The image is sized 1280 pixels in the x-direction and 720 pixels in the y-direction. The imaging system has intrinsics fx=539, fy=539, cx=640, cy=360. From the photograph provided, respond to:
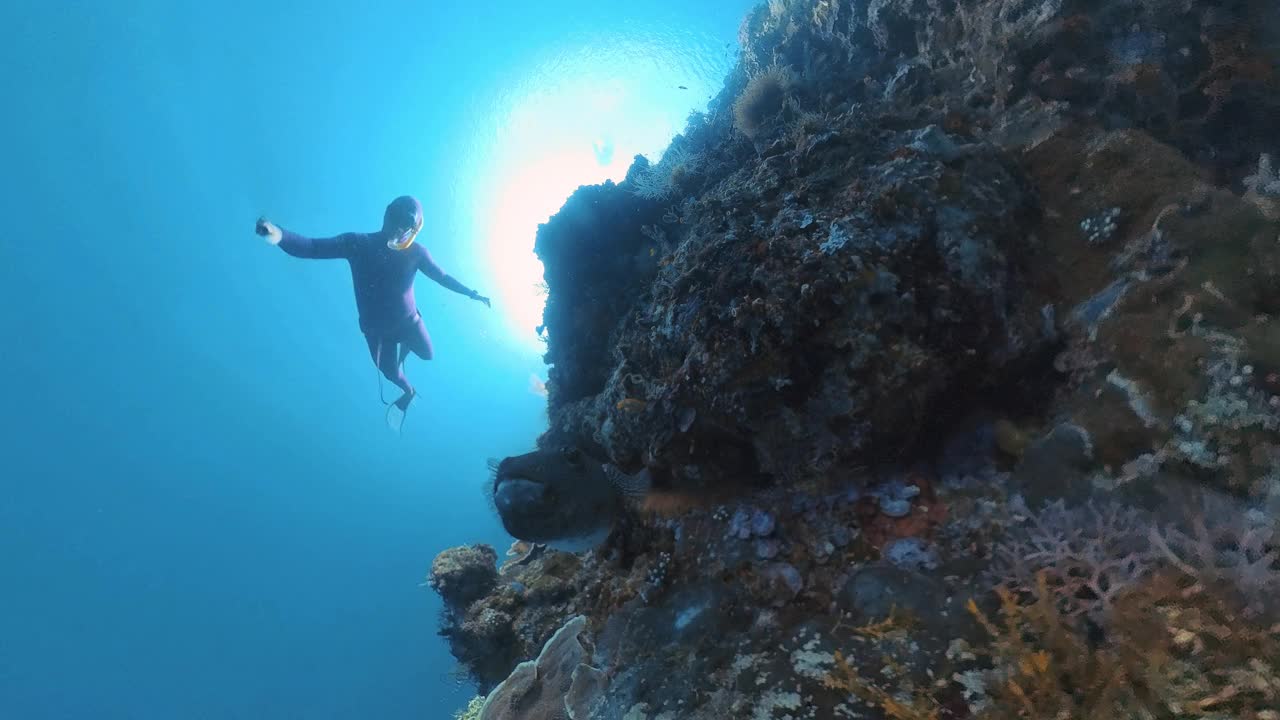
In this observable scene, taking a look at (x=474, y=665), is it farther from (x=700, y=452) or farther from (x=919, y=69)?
(x=919, y=69)

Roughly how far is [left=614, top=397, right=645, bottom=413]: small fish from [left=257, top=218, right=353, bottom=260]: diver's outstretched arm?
808cm

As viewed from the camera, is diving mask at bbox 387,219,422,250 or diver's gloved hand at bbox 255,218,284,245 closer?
diver's gloved hand at bbox 255,218,284,245

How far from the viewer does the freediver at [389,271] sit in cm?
1116

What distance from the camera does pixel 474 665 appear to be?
7293 mm

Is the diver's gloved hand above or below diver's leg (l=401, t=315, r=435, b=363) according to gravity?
below

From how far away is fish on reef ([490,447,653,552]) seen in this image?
5008 mm

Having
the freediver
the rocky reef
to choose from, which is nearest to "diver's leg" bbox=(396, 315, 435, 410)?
the freediver

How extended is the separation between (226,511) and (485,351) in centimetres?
4414

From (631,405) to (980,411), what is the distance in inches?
109

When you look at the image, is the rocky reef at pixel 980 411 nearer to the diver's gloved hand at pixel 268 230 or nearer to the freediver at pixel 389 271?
the diver's gloved hand at pixel 268 230

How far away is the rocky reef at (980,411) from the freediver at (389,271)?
7705 mm

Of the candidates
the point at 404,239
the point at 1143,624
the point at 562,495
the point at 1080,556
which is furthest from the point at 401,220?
the point at 1143,624

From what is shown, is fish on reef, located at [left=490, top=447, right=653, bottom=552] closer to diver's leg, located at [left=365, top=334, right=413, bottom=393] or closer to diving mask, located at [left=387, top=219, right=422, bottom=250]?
diving mask, located at [left=387, top=219, right=422, bottom=250]

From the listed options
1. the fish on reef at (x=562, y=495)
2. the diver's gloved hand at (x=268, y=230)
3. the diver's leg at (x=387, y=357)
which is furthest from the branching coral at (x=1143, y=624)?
the diver's leg at (x=387, y=357)
